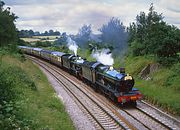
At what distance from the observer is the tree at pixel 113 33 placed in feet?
170

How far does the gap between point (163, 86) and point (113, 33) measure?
83.5 ft

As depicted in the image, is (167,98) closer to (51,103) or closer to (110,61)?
(51,103)

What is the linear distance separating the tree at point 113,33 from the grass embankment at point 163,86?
573 inches

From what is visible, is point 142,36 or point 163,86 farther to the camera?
point 142,36

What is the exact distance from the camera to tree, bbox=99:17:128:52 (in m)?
51.7

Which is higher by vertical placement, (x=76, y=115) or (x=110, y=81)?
(x=110, y=81)

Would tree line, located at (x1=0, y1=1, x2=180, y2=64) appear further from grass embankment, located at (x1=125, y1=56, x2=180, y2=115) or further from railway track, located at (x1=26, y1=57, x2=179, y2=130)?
railway track, located at (x1=26, y1=57, x2=179, y2=130)

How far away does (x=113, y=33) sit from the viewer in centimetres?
5372

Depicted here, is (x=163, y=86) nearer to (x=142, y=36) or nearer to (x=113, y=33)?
(x=142, y=36)

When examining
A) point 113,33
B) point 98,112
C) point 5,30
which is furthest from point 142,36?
point 98,112

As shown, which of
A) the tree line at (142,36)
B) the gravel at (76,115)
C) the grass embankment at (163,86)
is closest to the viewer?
the gravel at (76,115)

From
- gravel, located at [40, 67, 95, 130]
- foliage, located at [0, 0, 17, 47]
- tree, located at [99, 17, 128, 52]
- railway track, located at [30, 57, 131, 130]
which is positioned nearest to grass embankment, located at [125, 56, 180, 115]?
railway track, located at [30, 57, 131, 130]

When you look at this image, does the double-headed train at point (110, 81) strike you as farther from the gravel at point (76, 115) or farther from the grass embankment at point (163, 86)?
the gravel at point (76, 115)

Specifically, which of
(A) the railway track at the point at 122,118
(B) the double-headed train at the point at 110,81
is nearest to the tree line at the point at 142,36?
(B) the double-headed train at the point at 110,81
